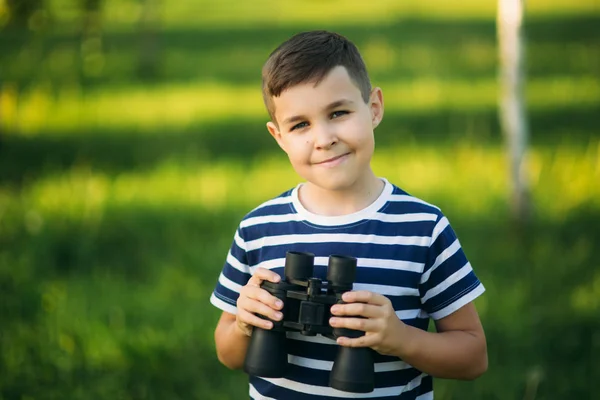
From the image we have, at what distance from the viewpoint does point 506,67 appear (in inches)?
256

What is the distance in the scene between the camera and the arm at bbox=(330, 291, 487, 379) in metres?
2.20

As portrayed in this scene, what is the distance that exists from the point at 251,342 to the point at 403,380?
1.48 feet

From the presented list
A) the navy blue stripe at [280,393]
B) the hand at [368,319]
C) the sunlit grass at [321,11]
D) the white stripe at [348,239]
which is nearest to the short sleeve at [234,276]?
the white stripe at [348,239]

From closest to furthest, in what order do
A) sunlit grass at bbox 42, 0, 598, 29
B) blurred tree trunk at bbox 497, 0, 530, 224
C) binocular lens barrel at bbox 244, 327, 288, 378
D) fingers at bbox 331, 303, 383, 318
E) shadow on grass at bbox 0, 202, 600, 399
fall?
1. fingers at bbox 331, 303, 383, 318
2. binocular lens barrel at bbox 244, 327, 288, 378
3. shadow on grass at bbox 0, 202, 600, 399
4. blurred tree trunk at bbox 497, 0, 530, 224
5. sunlit grass at bbox 42, 0, 598, 29

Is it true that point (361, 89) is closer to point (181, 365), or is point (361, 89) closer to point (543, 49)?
point (181, 365)

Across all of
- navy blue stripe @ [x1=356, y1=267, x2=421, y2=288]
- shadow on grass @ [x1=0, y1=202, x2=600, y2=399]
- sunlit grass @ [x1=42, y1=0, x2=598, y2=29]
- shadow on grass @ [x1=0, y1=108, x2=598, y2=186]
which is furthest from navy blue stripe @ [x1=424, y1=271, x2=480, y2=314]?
sunlit grass @ [x1=42, y1=0, x2=598, y2=29]

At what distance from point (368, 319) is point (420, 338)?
0.22 meters

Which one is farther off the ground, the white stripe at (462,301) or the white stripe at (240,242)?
the white stripe at (240,242)

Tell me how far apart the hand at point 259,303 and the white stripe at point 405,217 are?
34cm

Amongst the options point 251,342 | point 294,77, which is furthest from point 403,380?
point 294,77

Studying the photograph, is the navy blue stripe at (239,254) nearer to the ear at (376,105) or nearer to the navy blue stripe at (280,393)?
the navy blue stripe at (280,393)

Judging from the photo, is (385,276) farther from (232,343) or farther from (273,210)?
(232,343)

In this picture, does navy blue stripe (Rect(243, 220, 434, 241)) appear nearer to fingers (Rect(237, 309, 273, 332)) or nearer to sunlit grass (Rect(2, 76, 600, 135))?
fingers (Rect(237, 309, 273, 332))

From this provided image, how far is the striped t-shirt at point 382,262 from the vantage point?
237cm
